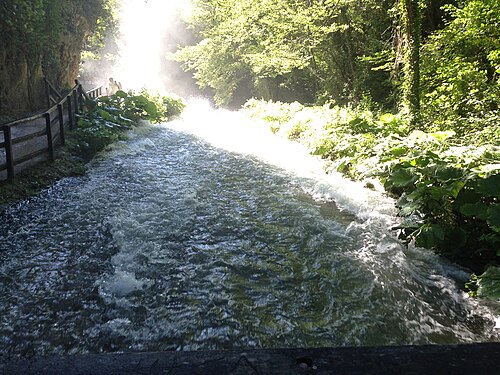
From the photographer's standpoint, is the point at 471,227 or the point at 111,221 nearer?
the point at 471,227

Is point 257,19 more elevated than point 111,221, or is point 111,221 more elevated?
point 257,19

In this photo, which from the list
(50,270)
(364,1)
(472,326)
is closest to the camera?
(472,326)

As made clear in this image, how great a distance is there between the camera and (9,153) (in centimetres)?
723

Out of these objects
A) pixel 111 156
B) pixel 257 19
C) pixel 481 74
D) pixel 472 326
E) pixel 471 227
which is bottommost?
pixel 111 156

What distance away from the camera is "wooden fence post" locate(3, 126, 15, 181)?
23.1 ft

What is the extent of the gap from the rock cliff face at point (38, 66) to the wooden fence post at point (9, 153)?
854cm

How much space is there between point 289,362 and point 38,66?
789 inches

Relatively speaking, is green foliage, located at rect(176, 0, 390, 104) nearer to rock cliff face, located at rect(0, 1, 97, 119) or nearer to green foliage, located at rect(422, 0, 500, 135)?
green foliage, located at rect(422, 0, 500, 135)

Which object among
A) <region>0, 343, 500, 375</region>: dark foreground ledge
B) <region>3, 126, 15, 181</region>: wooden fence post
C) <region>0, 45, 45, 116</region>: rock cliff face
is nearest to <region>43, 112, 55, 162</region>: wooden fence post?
<region>3, 126, 15, 181</region>: wooden fence post

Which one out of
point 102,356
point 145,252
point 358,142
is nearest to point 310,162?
point 358,142

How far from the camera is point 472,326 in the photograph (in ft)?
11.7

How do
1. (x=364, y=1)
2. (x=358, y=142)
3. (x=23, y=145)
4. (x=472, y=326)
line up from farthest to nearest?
(x=364, y=1), (x=23, y=145), (x=358, y=142), (x=472, y=326)

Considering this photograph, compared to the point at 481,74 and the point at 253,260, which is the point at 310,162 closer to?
the point at 481,74

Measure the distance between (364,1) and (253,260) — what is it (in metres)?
13.0
